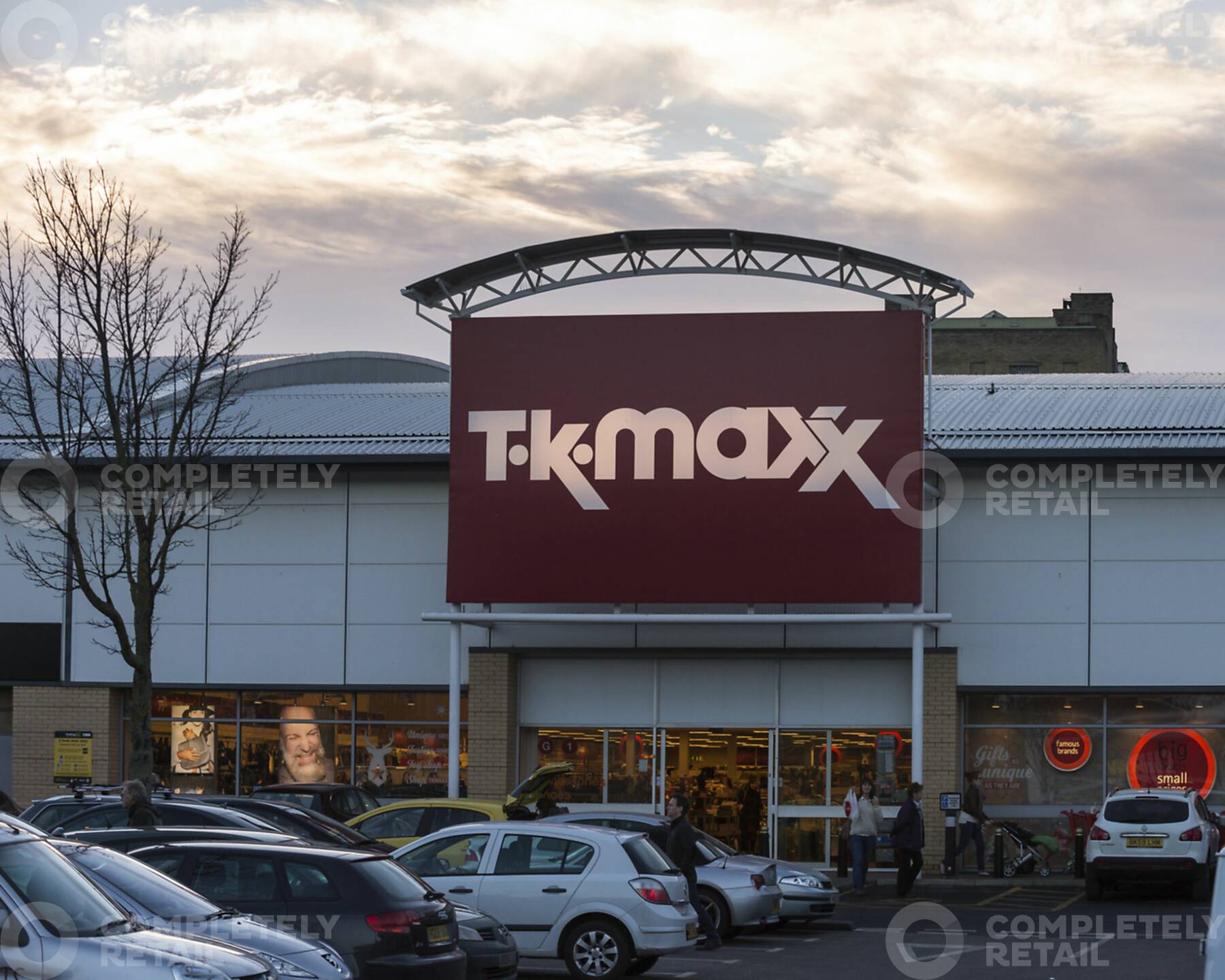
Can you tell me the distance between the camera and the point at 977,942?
62.1ft

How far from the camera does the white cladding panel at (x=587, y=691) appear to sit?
95.6 ft

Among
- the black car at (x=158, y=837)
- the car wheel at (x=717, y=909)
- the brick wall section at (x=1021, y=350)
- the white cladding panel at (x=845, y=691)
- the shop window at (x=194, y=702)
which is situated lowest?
the car wheel at (x=717, y=909)

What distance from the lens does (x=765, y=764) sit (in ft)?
94.0

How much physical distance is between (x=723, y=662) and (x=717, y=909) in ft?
32.5

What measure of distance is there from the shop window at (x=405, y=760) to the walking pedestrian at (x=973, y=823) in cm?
838

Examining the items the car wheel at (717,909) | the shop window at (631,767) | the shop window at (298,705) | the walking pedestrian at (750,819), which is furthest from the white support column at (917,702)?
the shop window at (298,705)

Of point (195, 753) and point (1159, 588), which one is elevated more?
point (1159, 588)

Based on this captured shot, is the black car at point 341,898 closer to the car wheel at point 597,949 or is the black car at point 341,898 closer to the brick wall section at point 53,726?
the car wheel at point 597,949

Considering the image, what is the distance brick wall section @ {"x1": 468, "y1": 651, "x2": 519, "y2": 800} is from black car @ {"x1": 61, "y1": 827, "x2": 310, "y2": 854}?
1396cm

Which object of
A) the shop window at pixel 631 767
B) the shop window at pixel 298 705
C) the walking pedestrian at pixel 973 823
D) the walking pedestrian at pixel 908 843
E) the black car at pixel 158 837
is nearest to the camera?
the black car at pixel 158 837

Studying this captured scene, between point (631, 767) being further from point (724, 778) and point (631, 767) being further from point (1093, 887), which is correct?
point (1093, 887)

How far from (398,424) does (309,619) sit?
428cm

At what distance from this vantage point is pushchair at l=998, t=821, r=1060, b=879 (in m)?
27.0

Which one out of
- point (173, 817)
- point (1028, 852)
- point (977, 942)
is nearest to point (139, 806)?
point (173, 817)
